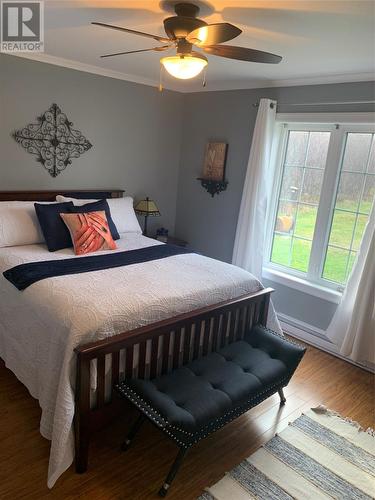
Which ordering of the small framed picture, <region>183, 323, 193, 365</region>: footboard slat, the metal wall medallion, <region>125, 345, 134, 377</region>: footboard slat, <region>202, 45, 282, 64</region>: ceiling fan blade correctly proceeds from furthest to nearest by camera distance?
the small framed picture < the metal wall medallion < <region>183, 323, 193, 365</region>: footboard slat < <region>125, 345, 134, 377</region>: footboard slat < <region>202, 45, 282, 64</region>: ceiling fan blade

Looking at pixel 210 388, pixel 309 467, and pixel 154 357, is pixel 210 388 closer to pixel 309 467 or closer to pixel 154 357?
pixel 154 357

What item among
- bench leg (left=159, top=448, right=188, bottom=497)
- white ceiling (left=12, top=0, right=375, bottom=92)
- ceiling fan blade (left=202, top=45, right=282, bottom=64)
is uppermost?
white ceiling (left=12, top=0, right=375, bottom=92)

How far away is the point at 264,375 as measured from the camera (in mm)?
2156

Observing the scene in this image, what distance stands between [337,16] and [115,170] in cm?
266

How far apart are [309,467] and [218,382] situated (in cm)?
69

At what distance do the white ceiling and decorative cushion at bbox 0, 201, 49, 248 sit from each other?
49.0 inches

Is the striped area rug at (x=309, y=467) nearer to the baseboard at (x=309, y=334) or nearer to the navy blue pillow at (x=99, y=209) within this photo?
the baseboard at (x=309, y=334)

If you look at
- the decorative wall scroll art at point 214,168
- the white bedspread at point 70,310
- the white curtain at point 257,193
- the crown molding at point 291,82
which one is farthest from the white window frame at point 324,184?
the white bedspread at point 70,310

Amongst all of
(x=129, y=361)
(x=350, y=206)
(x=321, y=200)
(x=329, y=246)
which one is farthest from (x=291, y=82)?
(x=129, y=361)

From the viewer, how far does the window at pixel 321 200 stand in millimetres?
3176

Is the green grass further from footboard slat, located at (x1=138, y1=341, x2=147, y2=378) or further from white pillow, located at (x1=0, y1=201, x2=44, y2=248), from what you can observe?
white pillow, located at (x1=0, y1=201, x2=44, y2=248)

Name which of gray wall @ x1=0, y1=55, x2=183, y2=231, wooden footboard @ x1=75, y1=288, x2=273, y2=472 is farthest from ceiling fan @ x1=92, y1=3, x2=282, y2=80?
gray wall @ x1=0, y1=55, x2=183, y2=231

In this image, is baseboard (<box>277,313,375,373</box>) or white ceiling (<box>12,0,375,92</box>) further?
baseboard (<box>277,313,375,373</box>)

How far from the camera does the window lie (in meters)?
3.18
